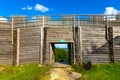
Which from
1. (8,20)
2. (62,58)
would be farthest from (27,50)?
(62,58)

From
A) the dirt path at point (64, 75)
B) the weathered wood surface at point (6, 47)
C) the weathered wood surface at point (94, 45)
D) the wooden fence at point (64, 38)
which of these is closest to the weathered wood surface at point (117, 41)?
the wooden fence at point (64, 38)

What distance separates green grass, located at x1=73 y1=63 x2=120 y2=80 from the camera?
20.7m

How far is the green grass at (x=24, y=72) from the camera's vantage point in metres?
21.0

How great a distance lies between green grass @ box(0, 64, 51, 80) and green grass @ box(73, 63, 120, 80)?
3255 mm

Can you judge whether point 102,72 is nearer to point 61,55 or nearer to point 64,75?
point 64,75

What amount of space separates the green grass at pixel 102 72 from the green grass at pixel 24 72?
326 centimetres

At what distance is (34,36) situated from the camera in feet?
84.1

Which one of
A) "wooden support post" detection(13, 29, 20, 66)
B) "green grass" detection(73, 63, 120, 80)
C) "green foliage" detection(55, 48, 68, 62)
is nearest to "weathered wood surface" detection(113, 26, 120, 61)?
"green grass" detection(73, 63, 120, 80)

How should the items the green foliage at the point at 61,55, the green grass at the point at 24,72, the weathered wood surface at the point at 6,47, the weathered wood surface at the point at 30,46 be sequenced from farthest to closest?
Answer: the green foliage at the point at 61,55 < the weathered wood surface at the point at 6,47 < the weathered wood surface at the point at 30,46 < the green grass at the point at 24,72

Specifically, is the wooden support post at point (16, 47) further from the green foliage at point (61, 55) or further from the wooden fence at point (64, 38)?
the green foliage at point (61, 55)

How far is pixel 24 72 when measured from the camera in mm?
22672

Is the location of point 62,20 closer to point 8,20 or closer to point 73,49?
point 73,49

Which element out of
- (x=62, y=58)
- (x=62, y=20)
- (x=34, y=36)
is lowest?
(x=62, y=58)

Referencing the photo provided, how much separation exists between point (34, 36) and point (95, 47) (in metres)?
6.09
